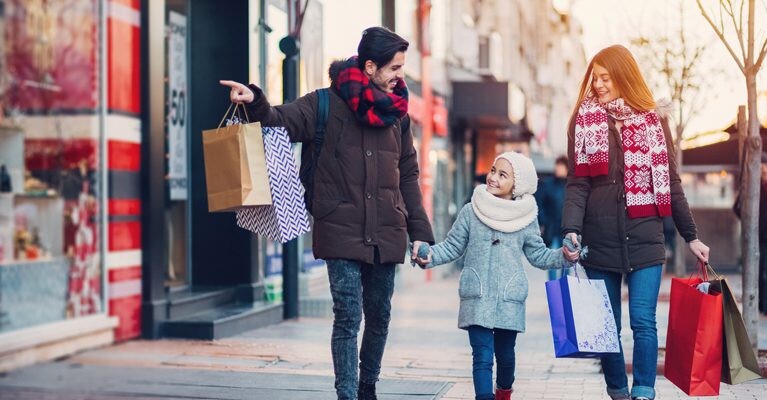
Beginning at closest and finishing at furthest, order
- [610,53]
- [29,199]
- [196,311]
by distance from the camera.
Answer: [610,53] → [29,199] → [196,311]

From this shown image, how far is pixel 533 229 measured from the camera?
19.6 feet

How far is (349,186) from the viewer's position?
545 cm

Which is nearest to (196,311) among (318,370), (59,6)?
(318,370)

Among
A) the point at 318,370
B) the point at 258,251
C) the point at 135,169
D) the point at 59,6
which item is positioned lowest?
the point at 318,370

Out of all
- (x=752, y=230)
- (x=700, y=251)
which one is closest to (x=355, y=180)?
(x=700, y=251)

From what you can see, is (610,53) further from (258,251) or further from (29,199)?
(258,251)

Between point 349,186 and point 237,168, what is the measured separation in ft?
1.82

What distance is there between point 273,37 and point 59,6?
401 centimetres

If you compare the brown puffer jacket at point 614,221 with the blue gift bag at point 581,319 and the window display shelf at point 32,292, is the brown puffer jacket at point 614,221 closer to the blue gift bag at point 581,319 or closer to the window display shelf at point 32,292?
the blue gift bag at point 581,319

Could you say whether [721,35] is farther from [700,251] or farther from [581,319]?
[581,319]

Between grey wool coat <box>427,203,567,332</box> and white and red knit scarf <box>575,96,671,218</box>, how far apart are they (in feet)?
1.45

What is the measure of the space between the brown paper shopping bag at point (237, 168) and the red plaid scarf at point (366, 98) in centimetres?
49

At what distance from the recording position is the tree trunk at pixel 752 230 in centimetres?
789

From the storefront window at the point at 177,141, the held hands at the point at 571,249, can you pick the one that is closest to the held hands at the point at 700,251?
the held hands at the point at 571,249
